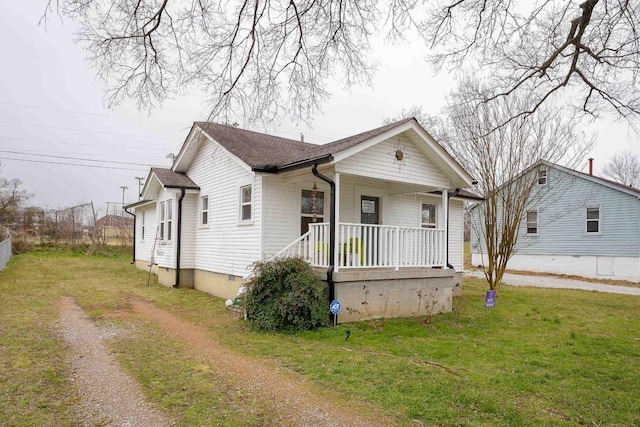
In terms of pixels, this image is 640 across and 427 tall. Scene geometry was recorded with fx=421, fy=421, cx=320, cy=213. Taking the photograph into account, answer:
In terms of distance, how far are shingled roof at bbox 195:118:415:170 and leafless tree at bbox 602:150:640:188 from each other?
3703 cm

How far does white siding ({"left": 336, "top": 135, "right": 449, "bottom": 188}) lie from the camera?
30.4 feet

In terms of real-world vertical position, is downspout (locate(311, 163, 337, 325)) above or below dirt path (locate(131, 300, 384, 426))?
above

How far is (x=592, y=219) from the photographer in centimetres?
2114

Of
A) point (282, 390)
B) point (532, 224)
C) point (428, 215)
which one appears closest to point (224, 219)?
point (428, 215)

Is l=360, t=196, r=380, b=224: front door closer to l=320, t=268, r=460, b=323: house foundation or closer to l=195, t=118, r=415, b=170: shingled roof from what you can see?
l=195, t=118, r=415, b=170: shingled roof

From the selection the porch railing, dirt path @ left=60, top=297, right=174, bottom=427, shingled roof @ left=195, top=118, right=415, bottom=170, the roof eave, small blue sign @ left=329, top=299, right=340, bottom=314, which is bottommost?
dirt path @ left=60, top=297, right=174, bottom=427

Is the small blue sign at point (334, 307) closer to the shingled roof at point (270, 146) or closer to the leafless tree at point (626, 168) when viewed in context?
the shingled roof at point (270, 146)

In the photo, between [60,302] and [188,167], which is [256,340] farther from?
[188,167]

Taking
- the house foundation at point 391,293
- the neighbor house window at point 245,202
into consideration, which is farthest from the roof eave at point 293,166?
the house foundation at point 391,293

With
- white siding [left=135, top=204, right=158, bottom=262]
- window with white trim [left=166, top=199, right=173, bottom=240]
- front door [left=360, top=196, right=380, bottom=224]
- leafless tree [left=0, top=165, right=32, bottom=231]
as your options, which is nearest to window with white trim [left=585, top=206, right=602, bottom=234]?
front door [left=360, top=196, right=380, bottom=224]

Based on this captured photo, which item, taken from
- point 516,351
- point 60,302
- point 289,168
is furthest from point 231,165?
point 516,351

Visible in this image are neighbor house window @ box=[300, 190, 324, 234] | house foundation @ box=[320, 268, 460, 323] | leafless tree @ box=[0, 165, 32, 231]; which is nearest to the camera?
house foundation @ box=[320, 268, 460, 323]

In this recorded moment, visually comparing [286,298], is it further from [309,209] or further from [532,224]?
[532,224]

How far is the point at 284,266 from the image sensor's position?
810 cm
